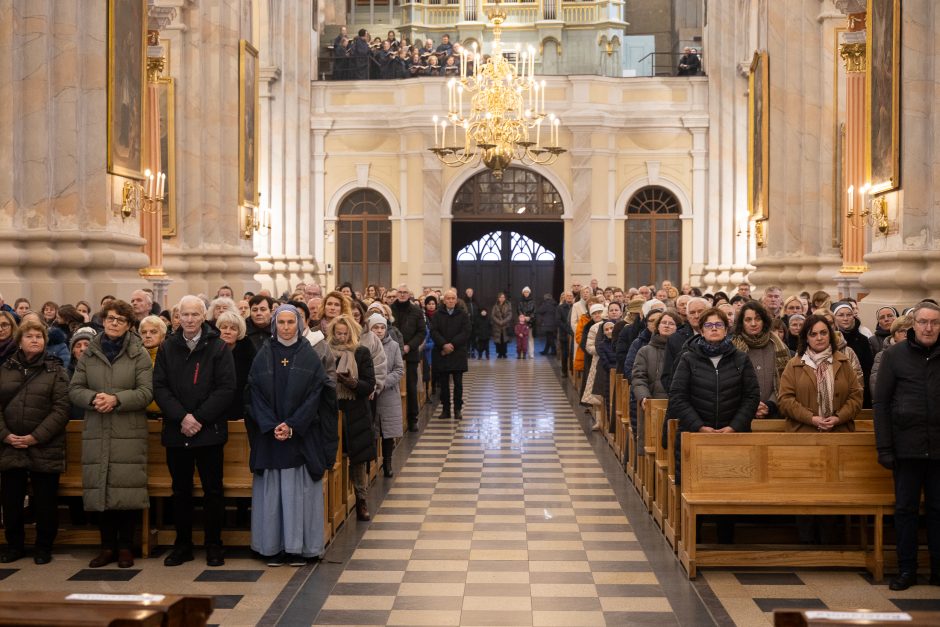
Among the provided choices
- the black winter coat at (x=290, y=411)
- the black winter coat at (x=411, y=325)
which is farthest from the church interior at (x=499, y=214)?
the black winter coat at (x=411, y=325)

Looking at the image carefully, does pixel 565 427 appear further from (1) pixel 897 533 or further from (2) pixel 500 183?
(2) pixel 500 183

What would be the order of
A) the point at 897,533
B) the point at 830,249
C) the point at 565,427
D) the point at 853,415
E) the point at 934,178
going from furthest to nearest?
the point at 830,249 → the point at 565,427 → the point at 934,178 → the point at 853,415 → the point at 897,533

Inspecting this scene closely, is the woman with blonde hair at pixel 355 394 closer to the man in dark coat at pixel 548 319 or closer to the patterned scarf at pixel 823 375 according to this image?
the patterned scarf at pixel 823 375

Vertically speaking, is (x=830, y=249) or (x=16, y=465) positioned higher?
(x=830, y=249)

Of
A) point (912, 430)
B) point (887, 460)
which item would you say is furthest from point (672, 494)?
point (912, 430)

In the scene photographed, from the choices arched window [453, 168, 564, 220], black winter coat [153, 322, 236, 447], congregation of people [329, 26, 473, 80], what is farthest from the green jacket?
congregation of people [329, 26, 473, 80]

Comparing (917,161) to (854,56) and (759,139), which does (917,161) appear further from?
(759,139)

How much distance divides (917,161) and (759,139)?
945cm

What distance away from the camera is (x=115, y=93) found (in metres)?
13.5

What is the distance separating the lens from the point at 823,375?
8.28 metres

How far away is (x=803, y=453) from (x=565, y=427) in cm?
798

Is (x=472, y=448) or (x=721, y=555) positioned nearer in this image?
(x=721, y=555)

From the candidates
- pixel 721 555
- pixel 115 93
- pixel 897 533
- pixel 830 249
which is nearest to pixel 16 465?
pixel 721 555

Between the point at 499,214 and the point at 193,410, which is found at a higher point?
the point at 499,214
